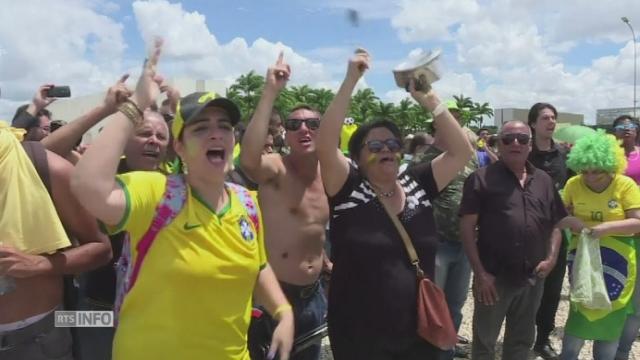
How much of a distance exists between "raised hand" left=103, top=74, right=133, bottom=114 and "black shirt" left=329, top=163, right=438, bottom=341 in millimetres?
1407

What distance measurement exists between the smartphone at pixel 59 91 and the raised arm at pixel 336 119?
4.90ft

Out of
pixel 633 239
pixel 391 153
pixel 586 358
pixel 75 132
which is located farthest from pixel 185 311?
pixel 586 358

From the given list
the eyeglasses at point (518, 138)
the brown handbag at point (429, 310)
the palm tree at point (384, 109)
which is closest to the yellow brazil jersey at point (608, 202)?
the eyeglasses at point (518, 138)

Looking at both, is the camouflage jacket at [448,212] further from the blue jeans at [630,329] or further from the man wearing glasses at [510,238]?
the blue jeans at [630,329]

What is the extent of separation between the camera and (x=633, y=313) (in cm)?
513

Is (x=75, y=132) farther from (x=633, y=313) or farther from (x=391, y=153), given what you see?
(x=633, y=313)

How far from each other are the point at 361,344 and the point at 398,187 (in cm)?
91

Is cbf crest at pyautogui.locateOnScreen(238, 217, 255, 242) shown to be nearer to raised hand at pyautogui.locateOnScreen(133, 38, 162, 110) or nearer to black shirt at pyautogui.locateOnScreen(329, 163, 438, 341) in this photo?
raised hand at pyautogui.locateOnScreen(133, 38, 162, 110)

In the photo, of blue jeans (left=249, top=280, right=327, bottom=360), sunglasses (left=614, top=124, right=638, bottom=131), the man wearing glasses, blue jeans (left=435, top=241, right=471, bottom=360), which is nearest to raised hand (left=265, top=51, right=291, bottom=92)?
blue jeans (left=249, top=280, right=327, bottom=360)

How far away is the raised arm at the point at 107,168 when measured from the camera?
196cm

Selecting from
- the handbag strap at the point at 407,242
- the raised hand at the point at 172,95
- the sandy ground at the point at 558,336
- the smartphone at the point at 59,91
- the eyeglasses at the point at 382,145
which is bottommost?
the sandy ground at the point at 558,336

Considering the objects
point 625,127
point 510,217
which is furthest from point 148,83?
point 625,127

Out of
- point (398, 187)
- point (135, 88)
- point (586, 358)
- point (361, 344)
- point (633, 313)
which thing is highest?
point (135, 88)

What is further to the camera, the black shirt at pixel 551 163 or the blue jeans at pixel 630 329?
the black shirt at pixel 551 163
